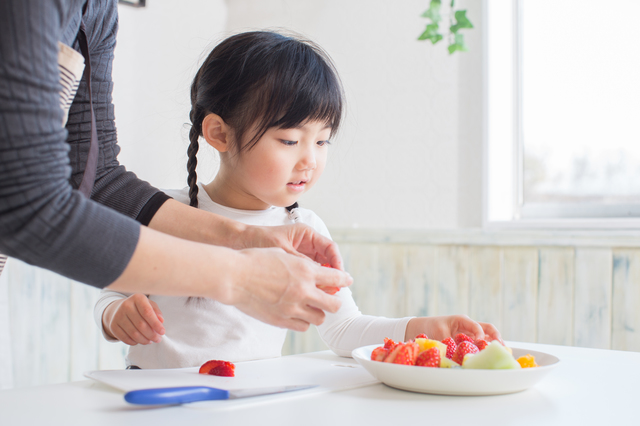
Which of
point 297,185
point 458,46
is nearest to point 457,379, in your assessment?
point 297,185

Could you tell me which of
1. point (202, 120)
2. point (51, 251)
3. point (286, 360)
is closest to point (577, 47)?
point (202, 120)

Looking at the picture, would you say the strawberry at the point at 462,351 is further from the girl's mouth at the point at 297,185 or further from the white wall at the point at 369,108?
the white wall at the point at 369,108

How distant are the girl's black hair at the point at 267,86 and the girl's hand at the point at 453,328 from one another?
17.4 inches

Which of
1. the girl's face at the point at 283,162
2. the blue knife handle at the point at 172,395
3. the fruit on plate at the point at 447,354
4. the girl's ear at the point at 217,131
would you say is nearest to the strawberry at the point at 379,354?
the fruit on plate at the point at 447,354

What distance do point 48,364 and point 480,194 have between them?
1.52 metres

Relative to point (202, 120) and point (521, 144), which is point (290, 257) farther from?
point (521, 144)

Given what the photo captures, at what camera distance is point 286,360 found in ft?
2.87

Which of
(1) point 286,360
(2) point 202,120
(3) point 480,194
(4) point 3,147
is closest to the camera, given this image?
(4) point 3,147

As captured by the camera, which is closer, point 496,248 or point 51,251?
point 51,251

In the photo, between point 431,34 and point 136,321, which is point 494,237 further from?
point 136,321

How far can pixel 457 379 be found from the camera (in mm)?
611

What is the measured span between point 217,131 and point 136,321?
444 millimetres

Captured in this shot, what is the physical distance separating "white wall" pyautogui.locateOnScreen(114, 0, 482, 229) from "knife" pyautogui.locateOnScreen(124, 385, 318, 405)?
49.1 inches

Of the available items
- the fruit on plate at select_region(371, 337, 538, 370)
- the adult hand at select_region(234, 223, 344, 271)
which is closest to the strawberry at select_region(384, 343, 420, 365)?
the fruit on plate at select_region(371, 337, 538, 370)
